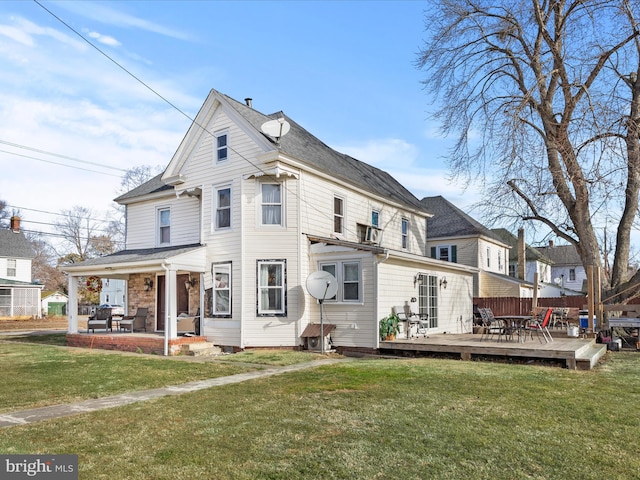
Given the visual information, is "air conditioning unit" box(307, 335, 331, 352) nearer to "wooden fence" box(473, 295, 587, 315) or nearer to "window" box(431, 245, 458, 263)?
"wooden fence" box(473, 295, 587, 315)

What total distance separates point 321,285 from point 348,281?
36.2 inches

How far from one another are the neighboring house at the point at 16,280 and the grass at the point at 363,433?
1388 inches

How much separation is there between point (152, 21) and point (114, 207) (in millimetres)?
36636

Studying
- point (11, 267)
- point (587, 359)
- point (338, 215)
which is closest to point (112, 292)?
point (11, 267)

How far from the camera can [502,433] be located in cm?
553

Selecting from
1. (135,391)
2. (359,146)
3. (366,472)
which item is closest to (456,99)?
(359,146)

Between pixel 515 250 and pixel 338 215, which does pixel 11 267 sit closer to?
pixel 338 215

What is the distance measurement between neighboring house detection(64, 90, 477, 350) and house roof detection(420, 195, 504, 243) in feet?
35.6

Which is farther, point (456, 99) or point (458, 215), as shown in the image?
point (458, 215)

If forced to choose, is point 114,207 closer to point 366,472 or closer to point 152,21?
point 152,21

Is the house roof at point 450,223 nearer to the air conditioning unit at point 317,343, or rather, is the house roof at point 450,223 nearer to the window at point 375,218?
the window at point 375,218

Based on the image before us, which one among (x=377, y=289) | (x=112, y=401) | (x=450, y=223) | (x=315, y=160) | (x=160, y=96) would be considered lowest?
(x=112, y=401)

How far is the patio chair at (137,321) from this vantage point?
17005 millimetres

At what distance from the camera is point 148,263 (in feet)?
49.0
